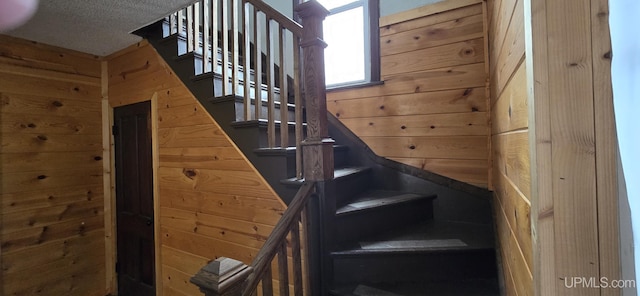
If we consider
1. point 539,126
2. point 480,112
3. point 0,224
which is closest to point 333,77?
point 480,112

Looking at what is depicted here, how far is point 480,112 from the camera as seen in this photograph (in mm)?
1915

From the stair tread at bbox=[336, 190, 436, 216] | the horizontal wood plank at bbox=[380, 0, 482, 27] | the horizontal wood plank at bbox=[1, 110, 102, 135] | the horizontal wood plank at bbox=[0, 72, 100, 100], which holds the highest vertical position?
the horizontal wood plank at bbox=[380, 0, 482, 27]

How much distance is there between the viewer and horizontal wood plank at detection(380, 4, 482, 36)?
1930 millimetres

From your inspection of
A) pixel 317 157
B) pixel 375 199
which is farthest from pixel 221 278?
pixel 375 199

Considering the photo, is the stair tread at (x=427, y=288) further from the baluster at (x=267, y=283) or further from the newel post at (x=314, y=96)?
the newel post at (x=314, y=96)

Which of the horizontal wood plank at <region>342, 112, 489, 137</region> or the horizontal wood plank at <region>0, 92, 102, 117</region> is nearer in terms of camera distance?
the horizontal wood plank at <region>342, 112, 489, 137</region>

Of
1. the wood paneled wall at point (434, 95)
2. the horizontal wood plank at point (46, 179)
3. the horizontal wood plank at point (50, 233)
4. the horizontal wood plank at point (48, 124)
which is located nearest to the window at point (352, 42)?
the wood paneled wall at point (434, 95)

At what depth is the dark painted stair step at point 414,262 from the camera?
151 centimetres

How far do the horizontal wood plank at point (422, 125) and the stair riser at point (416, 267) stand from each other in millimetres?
840

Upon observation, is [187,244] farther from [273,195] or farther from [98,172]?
[98,172]

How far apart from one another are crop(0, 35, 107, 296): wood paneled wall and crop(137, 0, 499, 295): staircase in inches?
38.7

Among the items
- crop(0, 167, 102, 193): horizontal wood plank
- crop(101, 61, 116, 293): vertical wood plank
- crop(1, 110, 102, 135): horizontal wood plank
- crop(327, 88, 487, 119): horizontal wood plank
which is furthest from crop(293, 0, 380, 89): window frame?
crop(0, 167, 102, 193): horizontal wood plank

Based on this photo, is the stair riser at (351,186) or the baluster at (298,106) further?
the stair riser at (351,186)

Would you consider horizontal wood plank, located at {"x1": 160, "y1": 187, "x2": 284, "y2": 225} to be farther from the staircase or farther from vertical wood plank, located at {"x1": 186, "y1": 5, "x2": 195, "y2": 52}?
vertical wood plank, located at {"x1": 186, "y1": 5, "x2": 195, "y2": 52}
